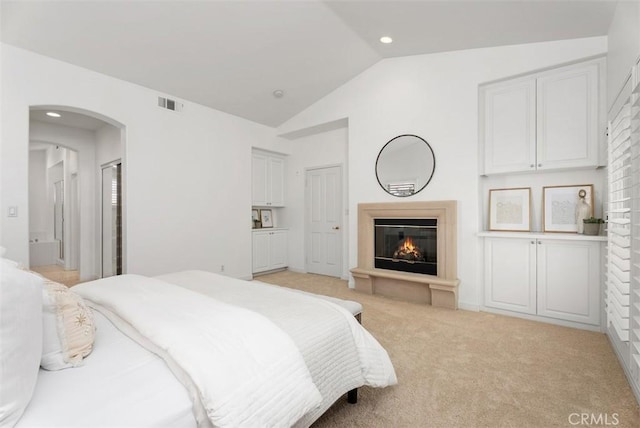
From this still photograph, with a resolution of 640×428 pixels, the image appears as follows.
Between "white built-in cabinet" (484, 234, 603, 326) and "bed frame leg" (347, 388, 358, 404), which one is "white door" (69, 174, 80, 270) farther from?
"white built-in cabinet" (484, 234, 603, 326)

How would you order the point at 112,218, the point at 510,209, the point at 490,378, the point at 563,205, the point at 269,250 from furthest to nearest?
1. the point at 269,250
2. the point at 112,218
3. the point at 510,209
4. the point at 563,205
5. the point at 490,378

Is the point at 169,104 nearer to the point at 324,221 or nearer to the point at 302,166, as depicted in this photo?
the point at 302,166

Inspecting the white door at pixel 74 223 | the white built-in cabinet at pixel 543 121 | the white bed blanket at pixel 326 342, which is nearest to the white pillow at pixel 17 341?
the white bed blanket at pixel 326 342

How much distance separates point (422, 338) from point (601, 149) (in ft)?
8.21

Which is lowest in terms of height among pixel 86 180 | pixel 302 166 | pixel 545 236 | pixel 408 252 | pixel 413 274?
pixel 413 274

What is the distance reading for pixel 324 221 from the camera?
221 inches

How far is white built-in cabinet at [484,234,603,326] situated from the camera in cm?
295

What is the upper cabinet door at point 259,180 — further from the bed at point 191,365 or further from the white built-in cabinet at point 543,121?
the bed at point 191,365

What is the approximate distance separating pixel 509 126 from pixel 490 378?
2.69 m

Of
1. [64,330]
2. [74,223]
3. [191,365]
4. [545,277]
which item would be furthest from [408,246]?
[74,223]

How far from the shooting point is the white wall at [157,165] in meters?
2.98

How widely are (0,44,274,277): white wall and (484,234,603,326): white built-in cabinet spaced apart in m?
3.63

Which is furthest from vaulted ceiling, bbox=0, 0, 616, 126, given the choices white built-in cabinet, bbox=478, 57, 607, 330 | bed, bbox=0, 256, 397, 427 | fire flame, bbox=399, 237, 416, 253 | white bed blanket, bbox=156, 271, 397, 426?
white bed blanket, bbox=156, 271, 397, 426

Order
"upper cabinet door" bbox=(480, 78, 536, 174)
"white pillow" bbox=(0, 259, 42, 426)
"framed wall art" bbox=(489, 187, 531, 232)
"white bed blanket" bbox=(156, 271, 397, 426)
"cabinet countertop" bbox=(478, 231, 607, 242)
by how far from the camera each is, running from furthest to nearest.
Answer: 1. "framed wall art" bbox=(489, 187, 531, 232)
2. "upper cabinet door" bbox=(480, 78, 536, 174)
3. "cabinet countertop" bbox=(478, 231, 607, 242)
4. "white bed blanket" bbox=(156, 271, 397, 426)
5. "white pillow" bbox=(0, 259, 42, 426)
